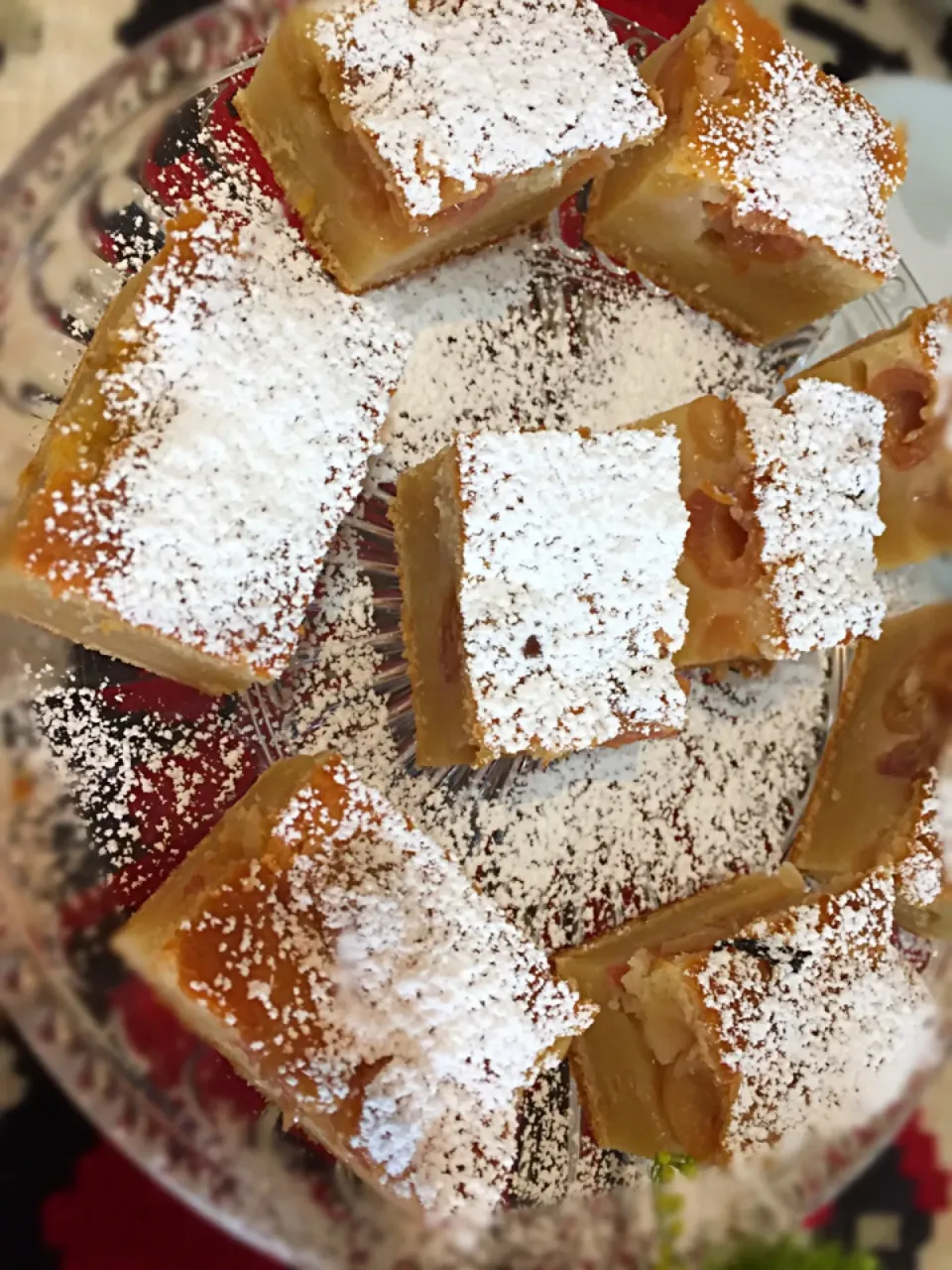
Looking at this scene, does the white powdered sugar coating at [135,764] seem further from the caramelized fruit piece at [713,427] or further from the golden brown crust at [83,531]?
the caramelized fruit piece at [713,427]

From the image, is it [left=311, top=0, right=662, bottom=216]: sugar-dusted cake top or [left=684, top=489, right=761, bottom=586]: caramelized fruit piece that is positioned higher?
[left=311, top=0, right=662, bottom=216]: sugar-dusted cake top

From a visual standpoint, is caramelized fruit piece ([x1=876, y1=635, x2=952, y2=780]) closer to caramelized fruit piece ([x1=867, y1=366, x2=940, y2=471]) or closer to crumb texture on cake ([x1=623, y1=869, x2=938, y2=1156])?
crumb texture on cake ([x1=623, y1=869, x2=938, y2=1156])

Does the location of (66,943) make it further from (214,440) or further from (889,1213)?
(889,1213)

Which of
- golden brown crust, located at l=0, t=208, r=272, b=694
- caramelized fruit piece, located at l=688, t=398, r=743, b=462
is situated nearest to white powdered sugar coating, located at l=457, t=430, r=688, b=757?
caramelized fruit piece, located at l=688, t=398, r=743, b=462

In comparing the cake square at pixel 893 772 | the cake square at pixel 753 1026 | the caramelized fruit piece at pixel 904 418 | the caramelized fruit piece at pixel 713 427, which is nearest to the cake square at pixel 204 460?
the caramelized fruit piece at pixel 713 427

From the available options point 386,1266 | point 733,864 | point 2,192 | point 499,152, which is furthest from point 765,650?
point 2,192

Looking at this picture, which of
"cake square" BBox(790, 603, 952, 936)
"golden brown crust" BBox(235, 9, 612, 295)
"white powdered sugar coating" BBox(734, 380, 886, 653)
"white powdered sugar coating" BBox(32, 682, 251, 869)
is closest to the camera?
"white powdered sugar coating" BBox(32, 682, 251, 869)

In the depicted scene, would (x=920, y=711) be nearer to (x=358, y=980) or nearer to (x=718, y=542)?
(x=718, y=542)
